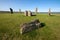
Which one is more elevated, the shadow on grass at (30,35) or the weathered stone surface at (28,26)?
the weathered stone surface at (28,26)

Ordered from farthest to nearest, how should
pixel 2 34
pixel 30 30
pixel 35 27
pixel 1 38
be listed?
1. pixel 35 27
2. pixel 30 30
3. pixel 2 34
4. pixel 1 38

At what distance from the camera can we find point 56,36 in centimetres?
1257

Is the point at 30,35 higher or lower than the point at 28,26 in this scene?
lower

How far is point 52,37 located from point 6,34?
533 centimetres

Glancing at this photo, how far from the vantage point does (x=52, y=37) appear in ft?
40.4

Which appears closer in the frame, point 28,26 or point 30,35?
point 30,35

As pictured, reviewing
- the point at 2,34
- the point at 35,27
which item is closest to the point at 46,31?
the point at 35,27

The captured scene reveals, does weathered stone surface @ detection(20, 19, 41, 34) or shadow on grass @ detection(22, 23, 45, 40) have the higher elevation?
weathered stone surface @ detection(20, 19, 41, 34)

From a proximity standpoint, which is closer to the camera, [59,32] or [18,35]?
[18,35]

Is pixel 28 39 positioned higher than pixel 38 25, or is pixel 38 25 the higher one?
pixel 38 25

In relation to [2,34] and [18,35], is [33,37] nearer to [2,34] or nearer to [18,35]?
[18,35]

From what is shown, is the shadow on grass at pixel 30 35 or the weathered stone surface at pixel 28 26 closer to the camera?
the shadow on grass at pixel 30 35

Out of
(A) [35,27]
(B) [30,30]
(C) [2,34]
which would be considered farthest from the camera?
(A) [35,27]

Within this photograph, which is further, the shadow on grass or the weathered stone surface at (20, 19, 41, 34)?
the weathered stone surface at (20, 19, 41, 34)
